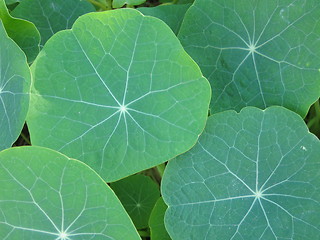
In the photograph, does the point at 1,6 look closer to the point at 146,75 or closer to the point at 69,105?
the point at 69,105

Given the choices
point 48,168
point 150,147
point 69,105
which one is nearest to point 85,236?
point 48,168

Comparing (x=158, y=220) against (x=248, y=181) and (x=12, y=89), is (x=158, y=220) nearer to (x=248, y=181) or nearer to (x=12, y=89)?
(x=248, y=181)

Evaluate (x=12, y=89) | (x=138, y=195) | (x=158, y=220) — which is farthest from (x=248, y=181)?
(x=12, y=89)

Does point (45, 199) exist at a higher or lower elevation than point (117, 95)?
lower

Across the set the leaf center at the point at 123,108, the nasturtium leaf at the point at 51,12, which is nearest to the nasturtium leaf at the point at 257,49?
the leaf center at the point at 123,108

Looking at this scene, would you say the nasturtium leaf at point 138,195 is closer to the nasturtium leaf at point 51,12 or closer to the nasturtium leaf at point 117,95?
the nasturtium leaf at point 117,95
